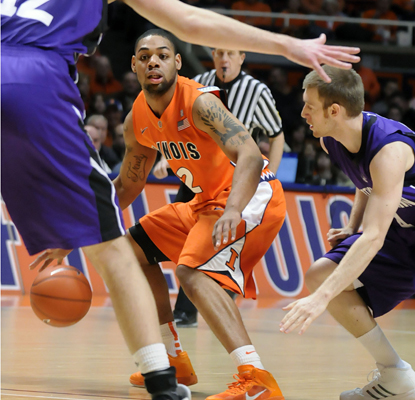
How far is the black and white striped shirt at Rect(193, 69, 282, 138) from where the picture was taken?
6.17 metres

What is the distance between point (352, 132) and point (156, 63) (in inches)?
48.7

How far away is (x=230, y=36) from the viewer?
2.45m

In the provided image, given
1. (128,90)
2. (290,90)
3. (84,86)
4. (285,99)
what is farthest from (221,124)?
(290,90)

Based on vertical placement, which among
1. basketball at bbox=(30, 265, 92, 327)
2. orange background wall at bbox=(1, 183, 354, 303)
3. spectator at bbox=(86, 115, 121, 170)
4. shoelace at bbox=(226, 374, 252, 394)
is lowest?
orange background wall at bbox=(1, 183, 354, 303)

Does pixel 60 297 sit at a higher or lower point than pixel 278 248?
higher

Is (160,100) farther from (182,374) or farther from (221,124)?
(182,374)

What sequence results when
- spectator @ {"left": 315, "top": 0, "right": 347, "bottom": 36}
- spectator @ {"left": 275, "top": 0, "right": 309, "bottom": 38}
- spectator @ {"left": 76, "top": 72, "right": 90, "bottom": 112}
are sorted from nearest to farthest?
spectator @ {"left": 76, "top": 72, "right": 90, "bottom": 112} → spectator @ {"left": 275, "top": 0, "right": 309, "bottom": 38} → spectator @ {"left": 315, "top": 0, "right": 347, "bottom": 36}

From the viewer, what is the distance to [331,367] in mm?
4176

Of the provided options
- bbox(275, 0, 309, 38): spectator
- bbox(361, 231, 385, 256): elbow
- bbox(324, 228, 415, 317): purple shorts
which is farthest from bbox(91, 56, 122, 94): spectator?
bbox(361, 231, 385, 256): elbow

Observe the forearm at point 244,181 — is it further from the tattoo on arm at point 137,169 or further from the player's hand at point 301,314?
the tattoo on arm at point 137,169

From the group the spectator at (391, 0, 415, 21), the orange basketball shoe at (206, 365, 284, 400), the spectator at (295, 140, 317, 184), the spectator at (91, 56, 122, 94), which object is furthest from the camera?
the spectator at (391, 0, 415, 21)

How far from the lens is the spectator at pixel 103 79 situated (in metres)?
11.9

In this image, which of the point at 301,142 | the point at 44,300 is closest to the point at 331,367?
the point at 44,300

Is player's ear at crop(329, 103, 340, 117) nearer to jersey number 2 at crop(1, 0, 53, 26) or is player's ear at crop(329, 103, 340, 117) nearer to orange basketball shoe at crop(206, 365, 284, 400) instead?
orange basketball shoe at crop(206, 365, 284, 400)
